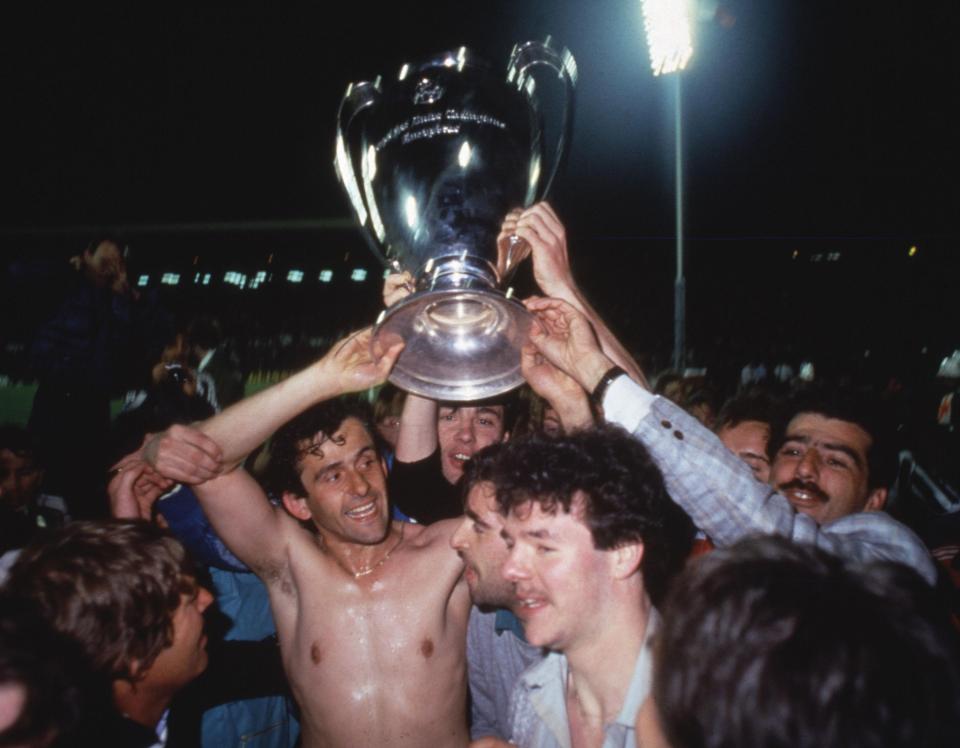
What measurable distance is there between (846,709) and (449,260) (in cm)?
136

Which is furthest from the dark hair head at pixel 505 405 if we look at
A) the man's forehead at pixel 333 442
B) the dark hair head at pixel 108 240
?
the dark hair head at pixel 108 240

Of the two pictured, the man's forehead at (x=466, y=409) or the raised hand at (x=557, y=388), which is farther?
the man's forehead at (x=466, y=409)

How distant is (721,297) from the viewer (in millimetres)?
20859

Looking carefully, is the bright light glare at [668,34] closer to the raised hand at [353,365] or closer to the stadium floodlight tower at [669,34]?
the stadium floodlight tower at [669,34]

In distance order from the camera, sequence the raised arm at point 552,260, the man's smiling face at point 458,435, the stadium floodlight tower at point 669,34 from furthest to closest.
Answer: the stadium floodlight tower at point 669,34
the man's smiling face at point 458,435
the raised arm at point 552,260

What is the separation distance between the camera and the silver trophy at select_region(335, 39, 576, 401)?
5.78 ft

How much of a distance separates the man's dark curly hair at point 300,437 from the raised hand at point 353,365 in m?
0.74

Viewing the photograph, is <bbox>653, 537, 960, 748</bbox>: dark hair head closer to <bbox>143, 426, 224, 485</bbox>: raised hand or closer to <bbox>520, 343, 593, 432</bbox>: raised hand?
<bbox>520, 343, 593, 432</bbox>: raised hand

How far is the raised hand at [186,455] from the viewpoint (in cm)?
218

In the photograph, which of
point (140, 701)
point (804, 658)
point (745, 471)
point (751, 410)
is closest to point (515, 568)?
point (745, 471)

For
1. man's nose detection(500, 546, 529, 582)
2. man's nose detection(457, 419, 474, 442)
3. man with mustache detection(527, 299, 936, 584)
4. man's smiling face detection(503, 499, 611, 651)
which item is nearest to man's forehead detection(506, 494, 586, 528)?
man's smiling face detection(503, 499, 611, 651)

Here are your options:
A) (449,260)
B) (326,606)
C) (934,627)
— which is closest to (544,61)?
(449,260)

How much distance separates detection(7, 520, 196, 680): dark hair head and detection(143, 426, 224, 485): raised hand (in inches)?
9.2

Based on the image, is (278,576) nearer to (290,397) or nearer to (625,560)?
(290,397)
